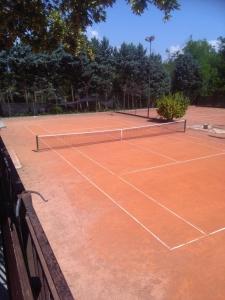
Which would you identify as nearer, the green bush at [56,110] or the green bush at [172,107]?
the green bush at [172,107]

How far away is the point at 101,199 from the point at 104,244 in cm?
236

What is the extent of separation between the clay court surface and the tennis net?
A: 1.41 m

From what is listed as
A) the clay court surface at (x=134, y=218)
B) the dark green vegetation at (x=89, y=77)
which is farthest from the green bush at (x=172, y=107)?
the clay court surface at (x=134, y=218)

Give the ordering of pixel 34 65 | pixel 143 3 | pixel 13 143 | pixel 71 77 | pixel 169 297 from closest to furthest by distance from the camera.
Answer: pixel 169 297 < pixel 143 3 < pixel 13 143 < pixel 34 65 < pixel 71 77

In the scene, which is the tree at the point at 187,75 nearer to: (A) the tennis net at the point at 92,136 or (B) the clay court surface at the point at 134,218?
(A) the tennis net at the point at 92,136

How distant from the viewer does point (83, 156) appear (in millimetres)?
12984

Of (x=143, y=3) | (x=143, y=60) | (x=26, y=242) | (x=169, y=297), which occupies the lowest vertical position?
(x=169, y=297)

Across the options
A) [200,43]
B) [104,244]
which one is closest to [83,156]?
[104,244]

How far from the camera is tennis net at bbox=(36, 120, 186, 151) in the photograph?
15305mm

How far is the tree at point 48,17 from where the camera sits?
5.39m

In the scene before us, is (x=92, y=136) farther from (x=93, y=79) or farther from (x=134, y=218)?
(x=93, y=79)

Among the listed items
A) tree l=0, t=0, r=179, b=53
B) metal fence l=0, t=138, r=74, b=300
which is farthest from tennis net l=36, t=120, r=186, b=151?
metal fence l=0, t=138, r=74, b=300

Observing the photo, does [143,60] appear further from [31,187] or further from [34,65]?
[31,187]

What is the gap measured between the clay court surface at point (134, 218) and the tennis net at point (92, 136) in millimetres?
1415
